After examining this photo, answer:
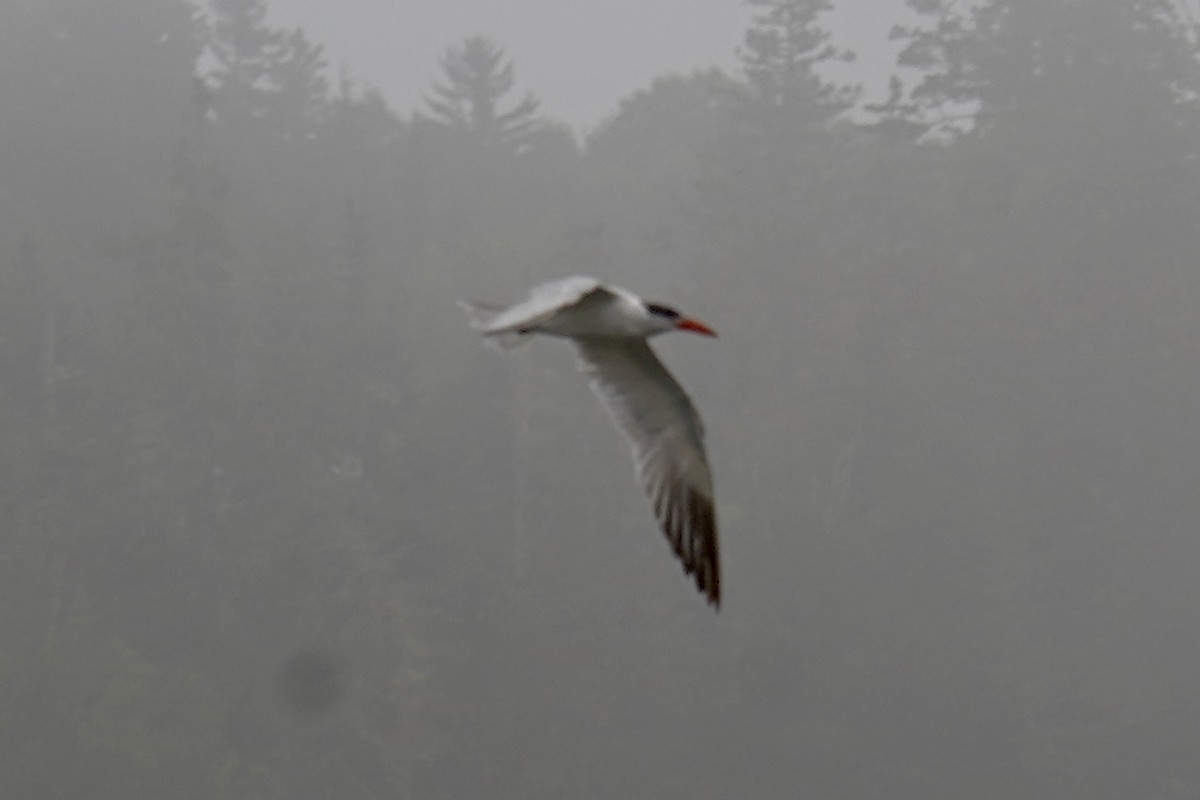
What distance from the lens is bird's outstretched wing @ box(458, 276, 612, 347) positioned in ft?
18.9

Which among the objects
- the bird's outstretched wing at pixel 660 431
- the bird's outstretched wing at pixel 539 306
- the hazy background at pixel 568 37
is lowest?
the bird's outstretched wing at pixel 660 431

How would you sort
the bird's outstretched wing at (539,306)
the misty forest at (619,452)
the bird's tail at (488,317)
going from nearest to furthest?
the bird's outstretched wing at (539,306)
the bird's tail at (488,317)
the misty forest at (619,452)

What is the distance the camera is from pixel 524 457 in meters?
33.4

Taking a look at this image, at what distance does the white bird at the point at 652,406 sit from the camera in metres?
7.18

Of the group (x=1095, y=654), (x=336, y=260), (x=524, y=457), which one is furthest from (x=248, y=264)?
(x=1095, y=654)

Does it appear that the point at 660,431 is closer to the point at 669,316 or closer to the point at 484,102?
the point at 669,316

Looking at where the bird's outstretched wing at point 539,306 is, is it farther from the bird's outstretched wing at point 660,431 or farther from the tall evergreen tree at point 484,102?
the tall evergreen tree at point 484,102

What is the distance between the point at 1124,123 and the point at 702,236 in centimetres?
873

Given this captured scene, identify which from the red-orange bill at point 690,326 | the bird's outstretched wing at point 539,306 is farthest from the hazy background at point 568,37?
the bird's outstretched wing at point 539,306

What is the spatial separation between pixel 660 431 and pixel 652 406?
0.11m

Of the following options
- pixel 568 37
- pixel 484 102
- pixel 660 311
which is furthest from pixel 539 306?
pixel 568 37

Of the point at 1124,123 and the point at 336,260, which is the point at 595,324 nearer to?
the point at 336,260

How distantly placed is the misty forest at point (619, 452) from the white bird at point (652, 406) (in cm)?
2064

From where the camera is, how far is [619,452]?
33.7 meters
